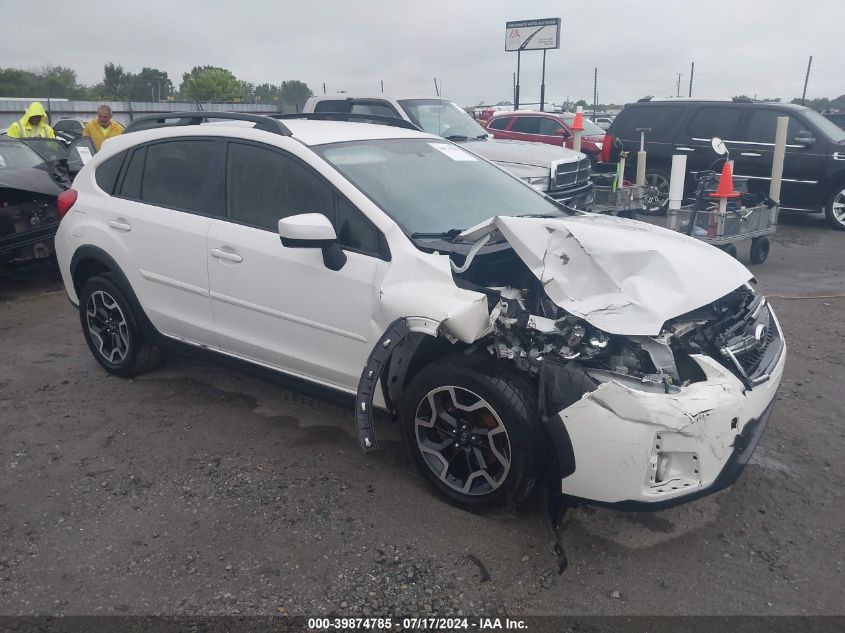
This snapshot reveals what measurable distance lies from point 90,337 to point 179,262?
1.32 metres

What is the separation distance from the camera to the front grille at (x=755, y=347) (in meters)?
3.07

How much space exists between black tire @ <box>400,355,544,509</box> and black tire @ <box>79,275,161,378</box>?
7.72 feet

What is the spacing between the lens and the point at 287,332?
3.90m

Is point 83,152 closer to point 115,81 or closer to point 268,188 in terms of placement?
point 268,188

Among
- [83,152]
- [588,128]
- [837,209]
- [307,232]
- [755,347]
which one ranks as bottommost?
[837,209]

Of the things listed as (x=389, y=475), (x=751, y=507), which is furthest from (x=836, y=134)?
(x=389, y=475)

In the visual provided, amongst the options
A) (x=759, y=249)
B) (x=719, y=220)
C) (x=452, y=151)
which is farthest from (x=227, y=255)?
(x=759, y=249)

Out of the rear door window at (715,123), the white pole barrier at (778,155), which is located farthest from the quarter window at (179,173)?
the rear door window at (715,123)

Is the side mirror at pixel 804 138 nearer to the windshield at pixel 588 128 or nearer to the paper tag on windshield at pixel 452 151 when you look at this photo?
the windshield at pixel 588 128

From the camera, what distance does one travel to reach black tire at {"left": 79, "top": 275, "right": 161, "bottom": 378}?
15.8 feet

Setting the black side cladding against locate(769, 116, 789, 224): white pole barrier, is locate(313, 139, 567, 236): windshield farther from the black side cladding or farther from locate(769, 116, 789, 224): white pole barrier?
locate(769, 116, 789, 224): white pole barrier

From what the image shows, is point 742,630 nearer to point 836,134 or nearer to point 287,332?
point 287,332

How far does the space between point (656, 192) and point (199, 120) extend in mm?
7783

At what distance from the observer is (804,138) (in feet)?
35.8
